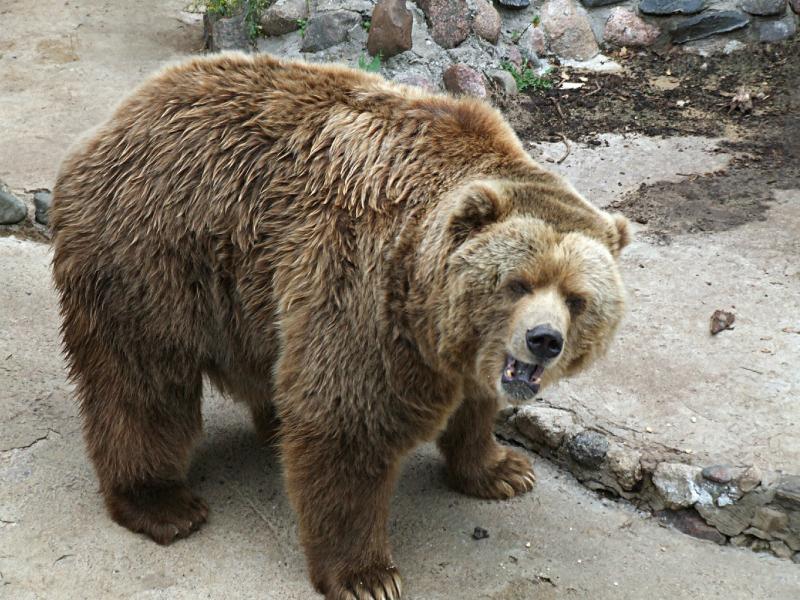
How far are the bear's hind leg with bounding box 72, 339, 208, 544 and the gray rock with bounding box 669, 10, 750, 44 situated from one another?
590 cm

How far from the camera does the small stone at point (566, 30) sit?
8445 mm

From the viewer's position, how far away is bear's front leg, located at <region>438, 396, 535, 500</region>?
15.1ft

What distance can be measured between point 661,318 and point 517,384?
7.57ft

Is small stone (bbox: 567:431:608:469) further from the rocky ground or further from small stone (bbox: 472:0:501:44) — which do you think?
small stone (bbox: 472:0:501:44)

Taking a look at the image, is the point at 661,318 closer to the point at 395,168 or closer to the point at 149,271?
the point at 395,168

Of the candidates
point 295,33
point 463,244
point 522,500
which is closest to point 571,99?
point 295,33

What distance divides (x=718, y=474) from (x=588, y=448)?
24.2 inches

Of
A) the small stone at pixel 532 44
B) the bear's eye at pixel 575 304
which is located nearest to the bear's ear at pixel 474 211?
the bear's eye at pixel 575 304

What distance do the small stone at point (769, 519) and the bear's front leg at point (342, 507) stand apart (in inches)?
65.0

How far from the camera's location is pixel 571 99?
7914 mm

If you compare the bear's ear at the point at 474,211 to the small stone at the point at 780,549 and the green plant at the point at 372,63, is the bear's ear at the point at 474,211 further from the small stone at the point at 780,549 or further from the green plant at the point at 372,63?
the green plant at the point at 372,63

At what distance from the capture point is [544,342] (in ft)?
10.8

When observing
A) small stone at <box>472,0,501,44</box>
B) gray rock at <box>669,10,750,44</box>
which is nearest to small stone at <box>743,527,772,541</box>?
small stone at <box>472,0,501,44</box>

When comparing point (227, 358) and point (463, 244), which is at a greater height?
point (463, 244)
